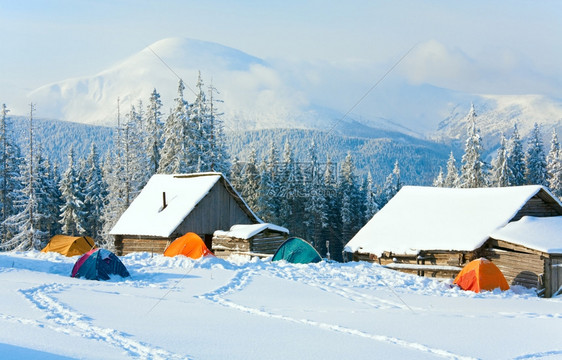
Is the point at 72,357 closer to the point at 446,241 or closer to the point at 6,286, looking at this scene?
the point at 6,286

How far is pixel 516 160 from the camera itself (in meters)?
58.0

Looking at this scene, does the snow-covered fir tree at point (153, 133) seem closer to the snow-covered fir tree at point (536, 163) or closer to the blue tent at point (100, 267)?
the blue tent at point (100, 267)

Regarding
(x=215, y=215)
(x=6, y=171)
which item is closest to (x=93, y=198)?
(x=6, y=171)

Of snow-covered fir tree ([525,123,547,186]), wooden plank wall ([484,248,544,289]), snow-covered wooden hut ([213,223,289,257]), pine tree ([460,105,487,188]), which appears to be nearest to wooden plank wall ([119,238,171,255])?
snow-covered wooden hut ([213,223,289,257])

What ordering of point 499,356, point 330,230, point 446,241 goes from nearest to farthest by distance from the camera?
1. point 499,356
2. point 446,241
3. point 330,230

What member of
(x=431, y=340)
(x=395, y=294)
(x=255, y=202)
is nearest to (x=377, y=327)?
(x=431, y=340)

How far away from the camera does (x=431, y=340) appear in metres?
11.2

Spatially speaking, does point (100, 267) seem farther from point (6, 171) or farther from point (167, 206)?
point (6, 171)

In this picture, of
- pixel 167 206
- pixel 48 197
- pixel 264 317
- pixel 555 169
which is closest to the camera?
pixel 264 317

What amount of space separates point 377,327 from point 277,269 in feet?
33.6

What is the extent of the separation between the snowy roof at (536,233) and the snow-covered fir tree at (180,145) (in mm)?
29348

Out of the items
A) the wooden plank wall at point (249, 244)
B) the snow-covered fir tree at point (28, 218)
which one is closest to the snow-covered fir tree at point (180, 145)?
the snow-covered fir tree at point (28, 218)

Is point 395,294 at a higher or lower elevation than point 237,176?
lower

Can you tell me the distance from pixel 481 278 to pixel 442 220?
856 centimetres
